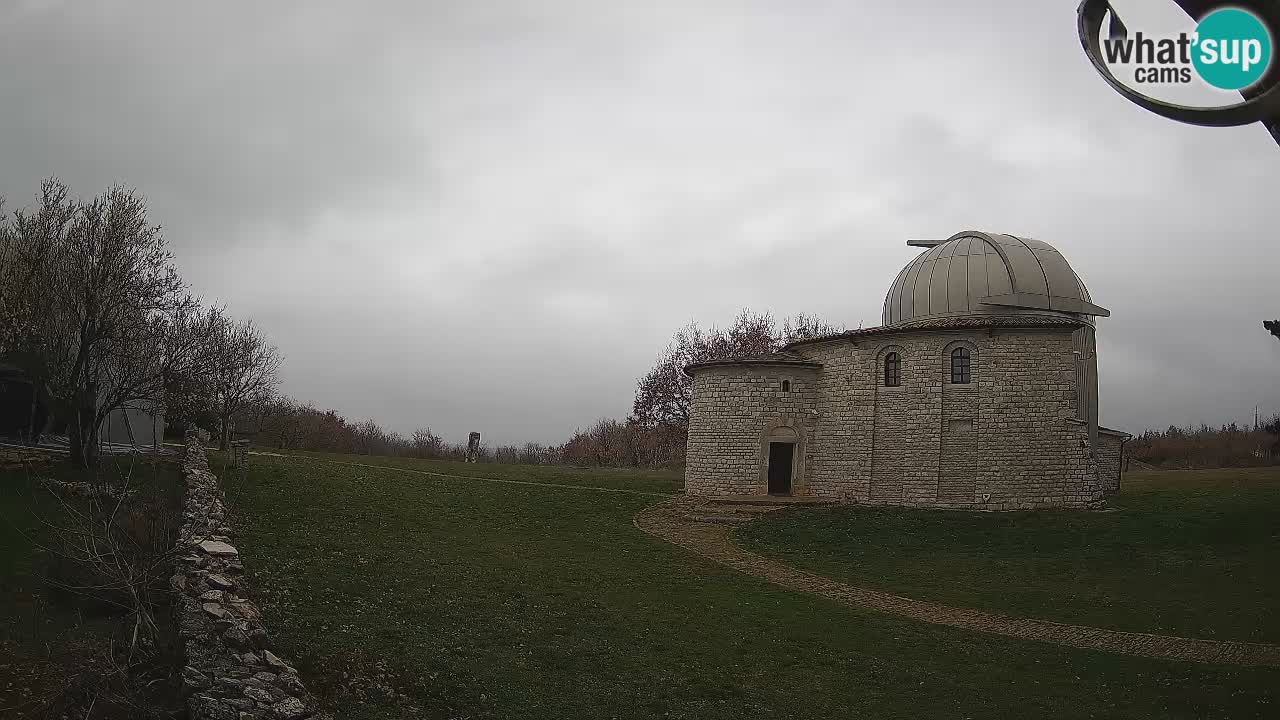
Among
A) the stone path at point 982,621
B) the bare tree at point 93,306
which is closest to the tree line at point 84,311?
the bare tree at point 93,306

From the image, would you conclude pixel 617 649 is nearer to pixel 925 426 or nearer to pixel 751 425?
pixel 925 426

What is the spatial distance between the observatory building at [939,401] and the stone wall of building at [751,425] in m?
0.04

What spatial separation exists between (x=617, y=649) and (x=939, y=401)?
16.9 metres

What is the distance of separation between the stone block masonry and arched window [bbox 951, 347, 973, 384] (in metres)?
20.6

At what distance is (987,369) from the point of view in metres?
22.9

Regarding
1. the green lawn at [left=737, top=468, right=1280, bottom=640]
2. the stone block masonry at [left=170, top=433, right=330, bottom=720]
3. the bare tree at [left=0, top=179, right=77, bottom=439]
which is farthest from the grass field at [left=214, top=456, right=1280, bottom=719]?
the bare tree at [left=0, top=179, right=77, bottom=439]

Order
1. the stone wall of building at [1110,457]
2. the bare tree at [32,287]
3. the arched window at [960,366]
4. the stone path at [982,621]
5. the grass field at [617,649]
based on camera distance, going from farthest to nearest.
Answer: the stone wall of building at [1110,457] < the arched window at [960,366] < the bare tree at [32,287] < the stone path at [982,621] < the grass field at [617,649]

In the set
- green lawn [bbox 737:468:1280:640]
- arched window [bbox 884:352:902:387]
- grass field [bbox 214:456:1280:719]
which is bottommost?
grass field [bbox 214:456:1280:719]

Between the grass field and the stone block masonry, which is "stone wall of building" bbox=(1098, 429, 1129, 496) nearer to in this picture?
the grass field

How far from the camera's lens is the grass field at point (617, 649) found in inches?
321

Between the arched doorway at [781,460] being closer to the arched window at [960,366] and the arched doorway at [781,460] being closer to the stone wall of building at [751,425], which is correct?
the stone wall of building at [751,425]

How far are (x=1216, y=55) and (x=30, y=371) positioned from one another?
23.5 m

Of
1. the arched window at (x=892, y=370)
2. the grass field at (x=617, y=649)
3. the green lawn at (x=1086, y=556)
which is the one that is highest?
the arched window at (x=892, y=370)

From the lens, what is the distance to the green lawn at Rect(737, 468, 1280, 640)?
1330cm
